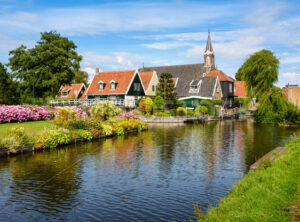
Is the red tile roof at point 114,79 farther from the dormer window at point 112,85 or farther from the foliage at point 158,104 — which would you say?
the foliage at point 158,104

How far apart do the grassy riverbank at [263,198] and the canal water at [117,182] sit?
3.89 ft

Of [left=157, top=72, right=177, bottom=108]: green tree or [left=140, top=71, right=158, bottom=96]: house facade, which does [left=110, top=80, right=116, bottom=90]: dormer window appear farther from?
[left=157, top=72, right=177, bottom=108]: green tree

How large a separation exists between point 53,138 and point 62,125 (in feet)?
11.3

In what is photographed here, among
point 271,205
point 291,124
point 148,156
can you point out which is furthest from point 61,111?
point 291,124

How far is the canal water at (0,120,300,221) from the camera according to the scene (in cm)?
933

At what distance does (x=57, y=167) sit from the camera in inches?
604

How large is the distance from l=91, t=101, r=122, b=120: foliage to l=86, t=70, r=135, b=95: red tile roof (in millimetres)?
22168

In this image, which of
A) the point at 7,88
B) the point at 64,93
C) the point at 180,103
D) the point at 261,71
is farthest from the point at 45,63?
the point at 261,71

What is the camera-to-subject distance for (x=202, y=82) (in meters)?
66.7

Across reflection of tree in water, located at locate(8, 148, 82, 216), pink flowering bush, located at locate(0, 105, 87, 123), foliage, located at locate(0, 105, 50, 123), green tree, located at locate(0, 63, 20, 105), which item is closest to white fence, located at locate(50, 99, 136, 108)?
green tree, located at locate(0, 63, 20, 105)

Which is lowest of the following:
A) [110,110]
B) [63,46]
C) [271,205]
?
[271,205]

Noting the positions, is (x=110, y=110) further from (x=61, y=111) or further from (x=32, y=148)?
(x=32, y=148)

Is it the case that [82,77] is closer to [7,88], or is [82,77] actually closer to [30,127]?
[7,88]

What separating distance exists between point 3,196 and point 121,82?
49882mm
